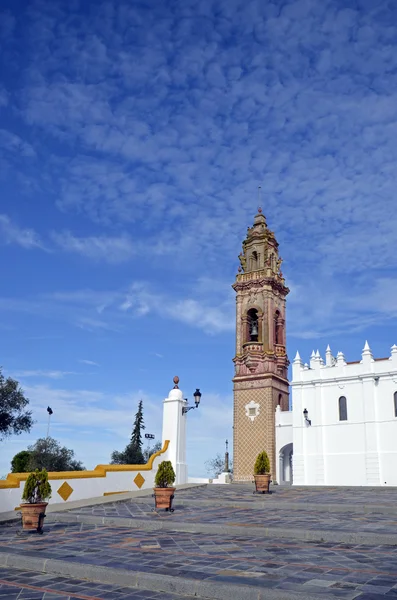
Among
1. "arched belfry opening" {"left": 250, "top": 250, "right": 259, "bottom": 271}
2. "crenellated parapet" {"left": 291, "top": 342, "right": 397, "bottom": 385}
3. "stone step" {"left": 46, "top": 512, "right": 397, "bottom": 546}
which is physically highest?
"arched belfry opening" {"left": 250, "top": 250, "right": 259, "bottom": 271}

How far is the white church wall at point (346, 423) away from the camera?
3509 cm

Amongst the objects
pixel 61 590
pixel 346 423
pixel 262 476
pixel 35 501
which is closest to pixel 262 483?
pixel 262 476

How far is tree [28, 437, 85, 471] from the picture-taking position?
4894 cm

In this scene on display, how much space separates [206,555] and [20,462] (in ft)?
107

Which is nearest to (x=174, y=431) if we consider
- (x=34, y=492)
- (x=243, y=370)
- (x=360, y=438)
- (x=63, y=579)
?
(x=34, y=492)

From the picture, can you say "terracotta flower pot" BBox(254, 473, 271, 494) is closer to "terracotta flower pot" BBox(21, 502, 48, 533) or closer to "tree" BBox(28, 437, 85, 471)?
"terracotta flower pot" BBox(21, 502, 48, 533)

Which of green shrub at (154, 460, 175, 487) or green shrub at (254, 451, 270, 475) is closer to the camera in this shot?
green shrub at (154, 460, 175, 487)

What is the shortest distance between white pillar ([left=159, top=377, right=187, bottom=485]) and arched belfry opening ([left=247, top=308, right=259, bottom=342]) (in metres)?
23.3

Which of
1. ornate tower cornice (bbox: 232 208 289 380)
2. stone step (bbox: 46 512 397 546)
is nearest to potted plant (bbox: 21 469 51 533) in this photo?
stone step (bbox: 46 512 397 546)

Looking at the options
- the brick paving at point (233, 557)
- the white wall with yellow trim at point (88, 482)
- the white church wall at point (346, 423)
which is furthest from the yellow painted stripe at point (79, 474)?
the white church wall at point (346, 423)

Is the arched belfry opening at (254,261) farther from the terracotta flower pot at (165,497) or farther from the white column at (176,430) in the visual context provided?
the terracotta flower pot at (165,497)

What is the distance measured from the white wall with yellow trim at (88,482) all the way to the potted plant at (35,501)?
3.38 meters

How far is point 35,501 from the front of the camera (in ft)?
37.4

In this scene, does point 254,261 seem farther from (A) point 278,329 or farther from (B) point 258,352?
(B) point 258,352
